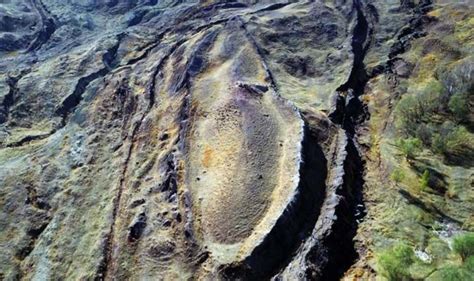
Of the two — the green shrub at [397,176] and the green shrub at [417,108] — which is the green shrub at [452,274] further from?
the green shrub at [417,108]

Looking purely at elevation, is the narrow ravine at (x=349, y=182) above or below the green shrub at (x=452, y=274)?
below

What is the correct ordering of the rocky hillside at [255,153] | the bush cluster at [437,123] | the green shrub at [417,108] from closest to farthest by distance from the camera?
the rocky hillside at [255,153], the bush cluster at [437,123], the green shrub at [417,108]

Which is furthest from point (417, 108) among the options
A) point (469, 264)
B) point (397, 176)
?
point (469, 264)

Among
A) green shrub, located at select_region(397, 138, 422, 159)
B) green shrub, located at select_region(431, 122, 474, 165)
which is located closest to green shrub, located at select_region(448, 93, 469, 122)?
green shrub, located at select_region(431, 122, 474, 165)

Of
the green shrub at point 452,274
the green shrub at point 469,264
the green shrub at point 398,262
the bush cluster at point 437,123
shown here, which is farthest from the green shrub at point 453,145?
the green shrub at point 398,262

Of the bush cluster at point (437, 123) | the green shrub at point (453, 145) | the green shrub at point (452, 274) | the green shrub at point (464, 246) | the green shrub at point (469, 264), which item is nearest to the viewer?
the green shrub at point (452, 274)

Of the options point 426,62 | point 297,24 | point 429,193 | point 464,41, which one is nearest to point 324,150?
point 429,193

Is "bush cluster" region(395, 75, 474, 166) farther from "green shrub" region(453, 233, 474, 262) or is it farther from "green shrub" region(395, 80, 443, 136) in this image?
"green shrub" region(453, 233, 474, 262)

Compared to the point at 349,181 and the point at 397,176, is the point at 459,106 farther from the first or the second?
the point at 349,181
